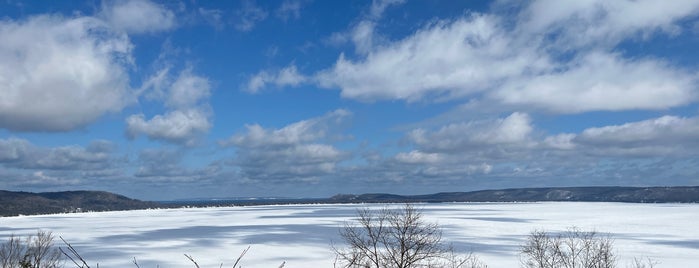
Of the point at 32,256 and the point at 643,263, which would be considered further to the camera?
the point at 643,263

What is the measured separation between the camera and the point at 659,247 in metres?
60.1

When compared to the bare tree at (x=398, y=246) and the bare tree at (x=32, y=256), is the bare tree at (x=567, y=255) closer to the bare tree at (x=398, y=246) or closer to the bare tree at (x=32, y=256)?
the bare tree at (x=398, y=246)

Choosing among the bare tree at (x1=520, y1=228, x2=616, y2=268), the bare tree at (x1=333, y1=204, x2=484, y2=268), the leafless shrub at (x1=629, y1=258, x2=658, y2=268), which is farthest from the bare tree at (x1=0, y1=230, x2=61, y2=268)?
the leafless shrub at (x1=629, y1=258, x2=658, y2=268)

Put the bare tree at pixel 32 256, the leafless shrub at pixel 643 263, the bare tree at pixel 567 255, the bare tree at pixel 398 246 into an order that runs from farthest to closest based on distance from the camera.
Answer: the leafless shrub at pixel 643 263 → the bare tree at pixel 567 255 → the bare tree at pixel 398 246 → the bare tree at pixel 32 256

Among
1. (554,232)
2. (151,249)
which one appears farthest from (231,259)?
(554,232)

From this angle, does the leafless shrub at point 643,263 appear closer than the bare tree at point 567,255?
No

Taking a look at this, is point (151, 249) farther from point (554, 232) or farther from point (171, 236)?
point (554, 232)

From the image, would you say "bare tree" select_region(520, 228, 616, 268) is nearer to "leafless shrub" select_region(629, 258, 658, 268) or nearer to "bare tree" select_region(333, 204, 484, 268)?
"leafless shrub" select_region(629, 258, 658, 268)

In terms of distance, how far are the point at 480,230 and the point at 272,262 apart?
45.5 metres

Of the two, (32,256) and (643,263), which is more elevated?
(32,256)

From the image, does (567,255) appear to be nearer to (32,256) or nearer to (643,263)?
(643,263)

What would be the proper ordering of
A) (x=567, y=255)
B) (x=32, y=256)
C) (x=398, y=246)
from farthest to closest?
(x=567, y=255)
(x=32, y=256)
(x=398, y=246)

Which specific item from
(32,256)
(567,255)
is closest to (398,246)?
(32,256)

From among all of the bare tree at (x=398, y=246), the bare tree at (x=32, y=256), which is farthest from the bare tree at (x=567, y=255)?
the bare tree at (x=32, y=256)
